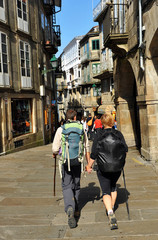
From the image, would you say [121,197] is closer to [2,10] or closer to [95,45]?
[2,10]

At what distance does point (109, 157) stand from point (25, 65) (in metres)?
12.5

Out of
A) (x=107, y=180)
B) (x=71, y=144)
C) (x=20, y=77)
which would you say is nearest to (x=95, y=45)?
(x=20, y=77)

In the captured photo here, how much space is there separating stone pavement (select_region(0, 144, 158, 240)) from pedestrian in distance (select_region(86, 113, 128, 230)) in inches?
14.2

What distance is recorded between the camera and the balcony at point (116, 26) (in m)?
10.3

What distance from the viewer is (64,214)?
463 cm

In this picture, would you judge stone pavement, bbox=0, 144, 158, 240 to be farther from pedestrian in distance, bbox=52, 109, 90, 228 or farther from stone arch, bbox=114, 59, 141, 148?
stone arch, bbox=114, 59, 141, 148

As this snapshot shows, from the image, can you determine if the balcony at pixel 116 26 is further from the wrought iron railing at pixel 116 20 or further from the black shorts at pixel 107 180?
the black shorts at pixel 107 180

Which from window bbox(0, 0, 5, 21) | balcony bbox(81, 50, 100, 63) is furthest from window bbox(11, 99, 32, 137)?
balcony bbox(81, 50, 100, 63)

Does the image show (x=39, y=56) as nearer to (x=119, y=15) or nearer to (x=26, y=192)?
(x=119, y=15)

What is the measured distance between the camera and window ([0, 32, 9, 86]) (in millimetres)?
12909

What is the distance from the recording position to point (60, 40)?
95.2ft

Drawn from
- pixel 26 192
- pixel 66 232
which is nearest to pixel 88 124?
pixel 26 192

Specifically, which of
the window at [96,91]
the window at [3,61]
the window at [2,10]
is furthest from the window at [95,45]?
the window at [3,61]

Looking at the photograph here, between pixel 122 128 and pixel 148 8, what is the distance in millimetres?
6143
